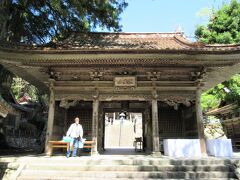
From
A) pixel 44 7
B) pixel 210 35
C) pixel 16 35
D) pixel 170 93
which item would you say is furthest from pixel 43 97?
pixel 210 35

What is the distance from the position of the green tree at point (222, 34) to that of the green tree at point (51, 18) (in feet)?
25.1

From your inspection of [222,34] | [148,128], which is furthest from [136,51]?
[222,34]

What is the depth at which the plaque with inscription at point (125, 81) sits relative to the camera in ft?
31.9

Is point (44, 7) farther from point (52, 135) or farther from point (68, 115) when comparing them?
point (52, 135)

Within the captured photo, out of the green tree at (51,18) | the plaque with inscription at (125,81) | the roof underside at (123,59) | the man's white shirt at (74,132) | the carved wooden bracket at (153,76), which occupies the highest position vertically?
the green tree at (51,18)

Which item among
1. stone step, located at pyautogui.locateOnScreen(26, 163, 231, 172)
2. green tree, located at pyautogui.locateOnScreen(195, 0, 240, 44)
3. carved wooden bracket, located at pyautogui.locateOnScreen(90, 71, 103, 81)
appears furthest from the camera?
green tree, located at pyautogui.locateOnScreen(195, 0, 240, 44)

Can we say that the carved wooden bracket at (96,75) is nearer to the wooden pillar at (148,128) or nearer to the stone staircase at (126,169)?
the wooden pillar at (148,128)

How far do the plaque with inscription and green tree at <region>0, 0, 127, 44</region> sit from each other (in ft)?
15.7

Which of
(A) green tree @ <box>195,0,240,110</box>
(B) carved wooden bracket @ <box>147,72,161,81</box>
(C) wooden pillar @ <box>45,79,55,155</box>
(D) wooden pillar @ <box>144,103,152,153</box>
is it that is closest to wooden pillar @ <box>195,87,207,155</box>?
(B) carved wooden bracket @ <box>147,72,161,81</box>

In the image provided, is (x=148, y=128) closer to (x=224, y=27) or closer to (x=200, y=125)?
(x=200, y=125)

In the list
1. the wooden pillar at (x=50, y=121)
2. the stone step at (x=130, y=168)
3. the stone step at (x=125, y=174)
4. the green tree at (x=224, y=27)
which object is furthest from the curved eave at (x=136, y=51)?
the green tree at (x=224, y=27)

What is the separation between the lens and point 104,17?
1302 centimetres

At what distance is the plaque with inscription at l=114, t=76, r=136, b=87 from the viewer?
31.9 ft

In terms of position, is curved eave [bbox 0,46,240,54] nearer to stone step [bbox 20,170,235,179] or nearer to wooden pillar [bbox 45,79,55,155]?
wooden pillar [bbox 45,79,55,155]
